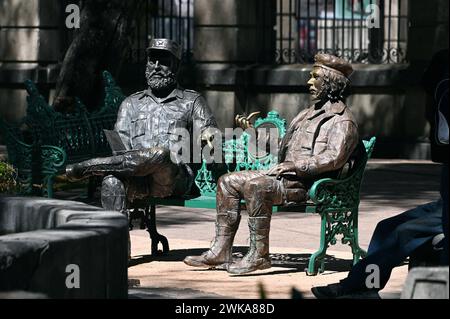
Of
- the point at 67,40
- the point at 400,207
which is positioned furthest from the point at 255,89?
the point at 400,207

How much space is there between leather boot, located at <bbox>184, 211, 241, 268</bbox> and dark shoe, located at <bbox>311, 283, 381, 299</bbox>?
131cm

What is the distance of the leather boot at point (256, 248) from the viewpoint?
1004 centimetres

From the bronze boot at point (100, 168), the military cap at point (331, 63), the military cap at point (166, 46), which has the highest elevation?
the military cap at point (166, 46)

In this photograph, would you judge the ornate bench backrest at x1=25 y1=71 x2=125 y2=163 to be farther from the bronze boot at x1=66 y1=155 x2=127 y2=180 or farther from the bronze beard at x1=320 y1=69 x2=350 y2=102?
the bronze beard at x1=320 y1=69 x2=350 y2=102

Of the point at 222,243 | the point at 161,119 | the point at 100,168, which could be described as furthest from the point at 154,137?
the point at 222,243

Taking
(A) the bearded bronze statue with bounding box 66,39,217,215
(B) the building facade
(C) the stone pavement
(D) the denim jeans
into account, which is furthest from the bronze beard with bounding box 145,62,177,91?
(B) the building facade

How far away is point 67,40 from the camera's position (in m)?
22.2

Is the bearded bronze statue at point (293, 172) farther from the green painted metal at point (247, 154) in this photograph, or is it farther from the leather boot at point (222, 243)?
the green painted metal at point (247, 154)

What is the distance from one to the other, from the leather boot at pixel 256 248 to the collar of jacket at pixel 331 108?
0.87 metres

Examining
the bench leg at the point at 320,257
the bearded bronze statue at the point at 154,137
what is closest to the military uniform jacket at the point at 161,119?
the bearded bronze statue at the point at 154,137

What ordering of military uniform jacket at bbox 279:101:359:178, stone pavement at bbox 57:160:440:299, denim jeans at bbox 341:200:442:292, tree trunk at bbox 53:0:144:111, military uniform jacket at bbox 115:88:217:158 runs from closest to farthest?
denim jeans at bbox 341:200:442:292, stone pavement at bbox 57:160:440:299, military uniform jacket at bbox 279:101:359:178, military uniform jacket at bbox 115:88:217:158, tree trunk at bbox 53:0:144:111

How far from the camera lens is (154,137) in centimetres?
1071

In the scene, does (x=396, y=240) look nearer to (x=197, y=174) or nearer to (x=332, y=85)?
(x=332, y=85)

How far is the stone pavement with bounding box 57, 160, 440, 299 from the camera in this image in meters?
9.33
